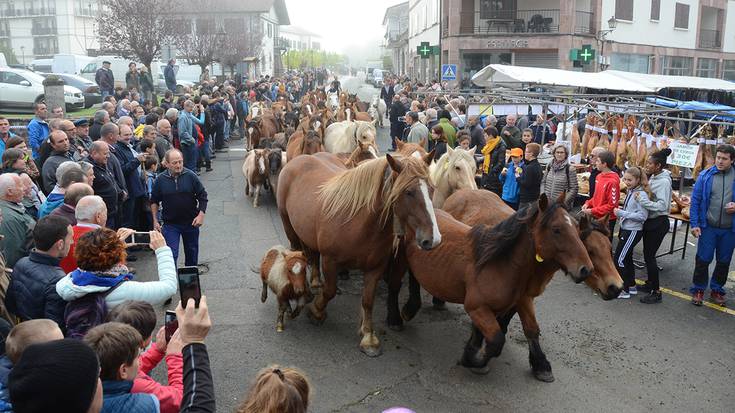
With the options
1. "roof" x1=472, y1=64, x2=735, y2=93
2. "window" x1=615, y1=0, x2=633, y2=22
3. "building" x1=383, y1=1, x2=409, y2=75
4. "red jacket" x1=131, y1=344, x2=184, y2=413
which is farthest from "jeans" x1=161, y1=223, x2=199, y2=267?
"building" x1=383, y1=1, x2=409, y2=75

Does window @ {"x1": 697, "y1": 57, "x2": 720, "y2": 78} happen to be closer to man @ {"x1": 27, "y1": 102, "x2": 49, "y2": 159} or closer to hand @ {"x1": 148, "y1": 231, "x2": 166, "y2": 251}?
man @ {"x1": 27, "y1": 102, "x2": 49, "y2": 159}

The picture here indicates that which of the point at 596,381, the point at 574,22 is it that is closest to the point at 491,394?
the point at 596,381

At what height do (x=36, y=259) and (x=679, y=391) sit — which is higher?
(x=36, y=259)

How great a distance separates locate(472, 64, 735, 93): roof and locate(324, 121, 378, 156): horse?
5.50m

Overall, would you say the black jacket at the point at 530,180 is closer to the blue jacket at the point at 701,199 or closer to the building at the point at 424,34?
the blue jacket at the point at 701,199

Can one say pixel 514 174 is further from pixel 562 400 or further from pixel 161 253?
pixel 161 253

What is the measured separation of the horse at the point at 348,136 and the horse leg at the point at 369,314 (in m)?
3.72

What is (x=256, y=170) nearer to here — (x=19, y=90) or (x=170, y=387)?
(x=170, y=387)

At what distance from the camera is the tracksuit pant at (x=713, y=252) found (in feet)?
21.6

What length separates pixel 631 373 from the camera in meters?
5.19

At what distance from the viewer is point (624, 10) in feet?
120

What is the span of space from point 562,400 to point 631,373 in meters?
0.93

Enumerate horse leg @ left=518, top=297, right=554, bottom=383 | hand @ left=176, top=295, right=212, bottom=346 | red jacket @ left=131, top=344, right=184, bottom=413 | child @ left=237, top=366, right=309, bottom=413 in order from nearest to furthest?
child @ left=237, top=366, right=309, bottom=413
hand @ left=176, top=295, right=212, bottom=346
red jacket @ left=131, top=344, right=184, bottom=413
horse leg @ left=518, top=297, right=554, bottom=383

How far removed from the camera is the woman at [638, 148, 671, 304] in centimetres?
684
